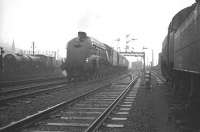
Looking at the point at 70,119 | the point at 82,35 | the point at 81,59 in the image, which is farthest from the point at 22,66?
the point at 70,119

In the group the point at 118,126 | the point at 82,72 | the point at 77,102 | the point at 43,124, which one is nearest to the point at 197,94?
the point at 118,126

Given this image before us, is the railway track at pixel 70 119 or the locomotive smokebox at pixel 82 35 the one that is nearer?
the railway track at pixel 70 119

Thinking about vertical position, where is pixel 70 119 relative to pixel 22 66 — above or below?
below

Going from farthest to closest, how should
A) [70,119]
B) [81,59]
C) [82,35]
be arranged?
[82,35] < [81,59] < [70,119]

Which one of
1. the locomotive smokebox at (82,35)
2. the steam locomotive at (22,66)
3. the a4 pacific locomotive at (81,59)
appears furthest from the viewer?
the steam locomotive at (22,66)

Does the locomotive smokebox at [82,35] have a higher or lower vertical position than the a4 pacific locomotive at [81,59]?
higher

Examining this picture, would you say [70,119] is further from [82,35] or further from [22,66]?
[22,66]

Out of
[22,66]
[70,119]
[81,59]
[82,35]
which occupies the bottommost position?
[70,119]

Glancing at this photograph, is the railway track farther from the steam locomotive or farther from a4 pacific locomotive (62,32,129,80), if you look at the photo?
the steam locomotive

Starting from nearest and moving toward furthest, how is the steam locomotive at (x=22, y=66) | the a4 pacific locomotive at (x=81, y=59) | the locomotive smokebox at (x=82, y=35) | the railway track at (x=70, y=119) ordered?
the railway track at (x=70, y=119) → the a4 pacific locomotive at (x=81, y=59) → the locomotive smokebox at (x=82, y=35) → the steam locomotive at (x=22, y=66)

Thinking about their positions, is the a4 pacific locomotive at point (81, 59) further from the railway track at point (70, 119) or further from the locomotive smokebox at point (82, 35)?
the railway track at point (70, 119)

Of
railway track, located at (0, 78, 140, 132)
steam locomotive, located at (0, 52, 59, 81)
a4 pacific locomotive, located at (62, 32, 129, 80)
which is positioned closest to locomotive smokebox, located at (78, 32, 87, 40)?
a4 pacific locomotive, located at (62, 32, 129, 80)

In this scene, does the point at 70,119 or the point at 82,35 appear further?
the point at 82,35

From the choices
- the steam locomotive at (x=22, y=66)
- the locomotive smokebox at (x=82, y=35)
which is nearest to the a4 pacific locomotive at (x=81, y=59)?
the locomotive smokebox at (x=82, y=35)
